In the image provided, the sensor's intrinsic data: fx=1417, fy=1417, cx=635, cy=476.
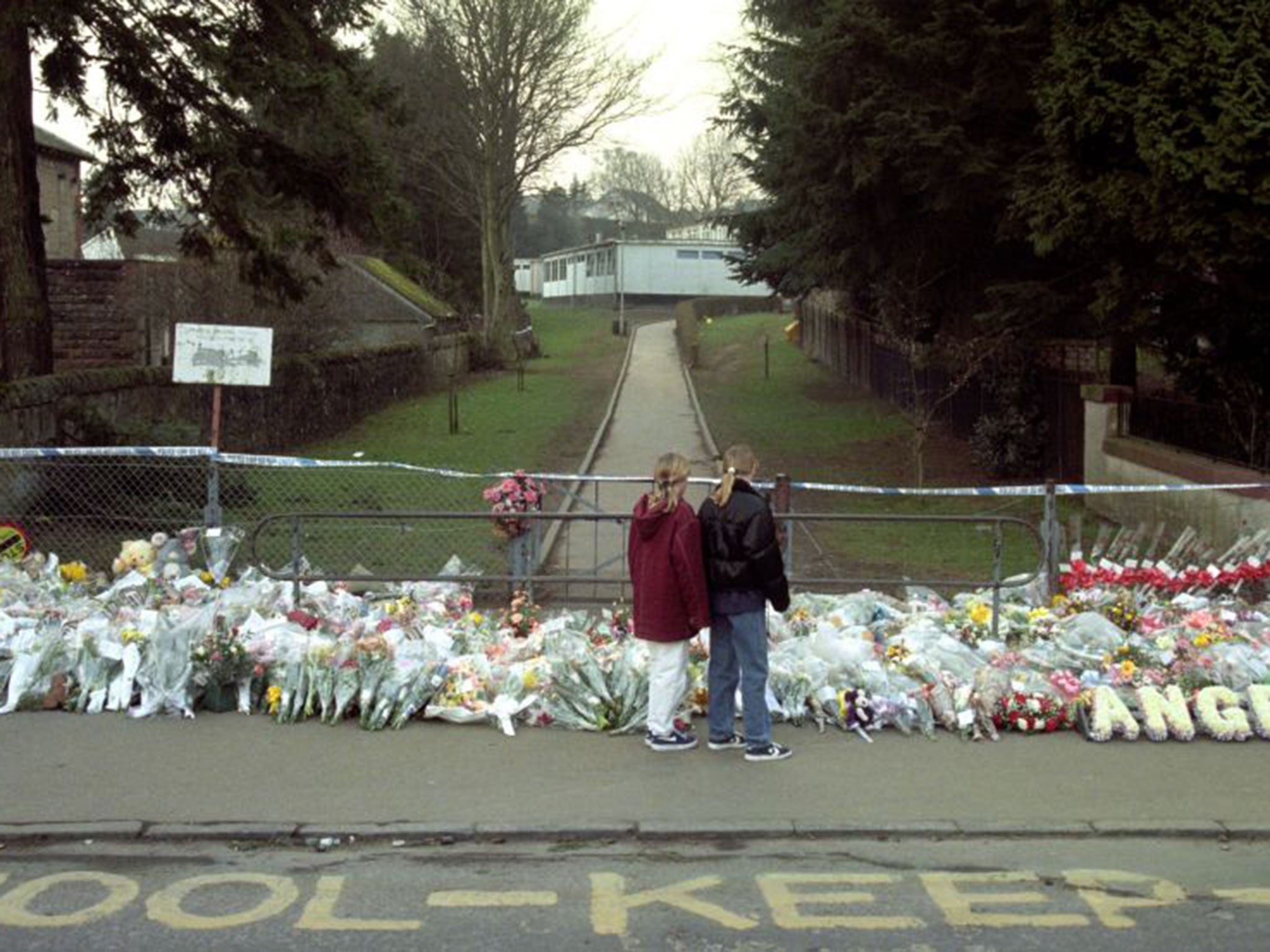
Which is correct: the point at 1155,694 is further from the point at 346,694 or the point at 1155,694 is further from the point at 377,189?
the point at 377,189

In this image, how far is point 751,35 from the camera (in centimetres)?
2705

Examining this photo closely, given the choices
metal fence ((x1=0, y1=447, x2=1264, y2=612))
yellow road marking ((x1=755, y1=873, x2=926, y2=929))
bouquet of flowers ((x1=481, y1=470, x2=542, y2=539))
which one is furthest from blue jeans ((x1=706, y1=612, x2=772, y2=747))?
bouquet of flowers ((x1=481, y1=470, x2=542, y2=539))

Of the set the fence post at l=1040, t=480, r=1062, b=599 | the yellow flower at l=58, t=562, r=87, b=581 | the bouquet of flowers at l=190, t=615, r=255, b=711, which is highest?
the fence post at l=1040, t=480, r=1062, b=599

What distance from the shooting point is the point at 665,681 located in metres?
7.81

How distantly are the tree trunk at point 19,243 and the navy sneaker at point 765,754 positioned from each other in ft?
42.9

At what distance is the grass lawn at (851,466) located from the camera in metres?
14.5

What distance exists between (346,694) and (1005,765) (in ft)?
12.3

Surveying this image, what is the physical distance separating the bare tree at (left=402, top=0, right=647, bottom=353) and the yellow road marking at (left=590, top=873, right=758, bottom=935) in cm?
4500

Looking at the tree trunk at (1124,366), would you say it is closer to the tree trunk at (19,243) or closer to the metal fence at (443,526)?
the metal fence at (443,526)

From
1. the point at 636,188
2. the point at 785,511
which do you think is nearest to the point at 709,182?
the point at 636,188

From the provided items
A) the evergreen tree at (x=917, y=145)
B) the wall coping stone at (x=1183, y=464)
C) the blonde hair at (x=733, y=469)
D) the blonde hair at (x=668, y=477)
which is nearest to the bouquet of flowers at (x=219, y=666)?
the blonde hair at (x=668, y=477)

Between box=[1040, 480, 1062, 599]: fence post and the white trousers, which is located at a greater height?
box=[1040, 480, 1062, 599]: fence post

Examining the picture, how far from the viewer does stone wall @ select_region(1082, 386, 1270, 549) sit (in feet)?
45.5

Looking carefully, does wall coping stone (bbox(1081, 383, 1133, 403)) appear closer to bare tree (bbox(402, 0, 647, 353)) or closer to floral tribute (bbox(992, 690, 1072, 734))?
floral tribute (bbox(992, 690, 1072, 734))
